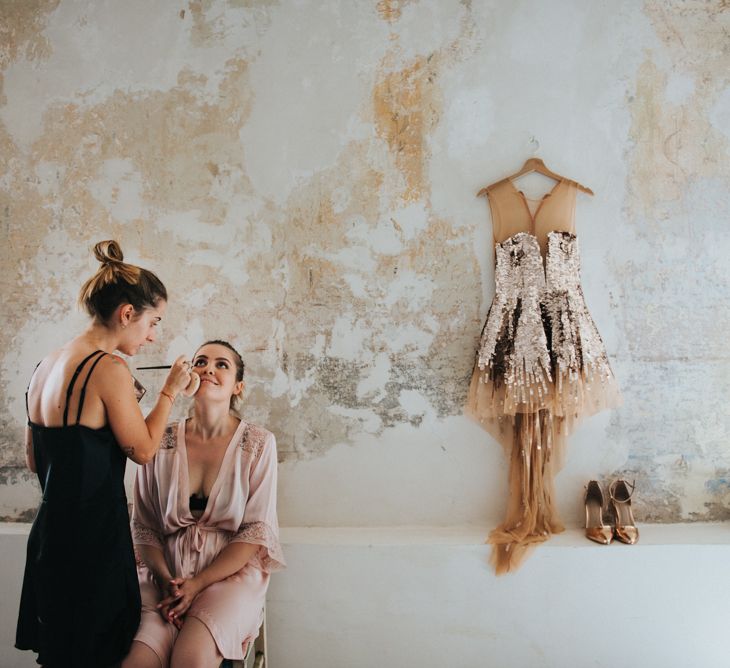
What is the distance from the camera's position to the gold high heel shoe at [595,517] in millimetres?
2816

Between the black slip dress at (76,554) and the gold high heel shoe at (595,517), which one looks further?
the gold high heel shoe at (595,517)

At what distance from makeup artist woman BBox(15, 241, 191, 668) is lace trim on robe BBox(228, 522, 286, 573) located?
0.42m

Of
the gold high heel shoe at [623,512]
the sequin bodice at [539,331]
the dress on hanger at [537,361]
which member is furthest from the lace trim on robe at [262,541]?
the gold high heel shoe at [623,512]

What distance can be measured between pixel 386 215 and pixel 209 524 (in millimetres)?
1756

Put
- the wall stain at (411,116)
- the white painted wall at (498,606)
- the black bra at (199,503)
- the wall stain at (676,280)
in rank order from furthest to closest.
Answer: the wall stain at (411,116), the wall stain at (676,280), the white painted wall at (498,606), the black bra at (199,503)

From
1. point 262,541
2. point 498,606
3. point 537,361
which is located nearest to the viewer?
point 262,541

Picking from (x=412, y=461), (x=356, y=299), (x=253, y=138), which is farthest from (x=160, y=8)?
(x=412, y=461)

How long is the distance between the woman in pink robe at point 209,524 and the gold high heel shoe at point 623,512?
1.61 metres

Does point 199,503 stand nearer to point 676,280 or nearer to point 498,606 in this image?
point 498,606

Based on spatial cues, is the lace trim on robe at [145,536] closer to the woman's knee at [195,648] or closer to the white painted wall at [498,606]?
the woman's knee at [195,648]

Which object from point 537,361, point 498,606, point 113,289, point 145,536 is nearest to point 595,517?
point 498,606

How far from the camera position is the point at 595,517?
2943 mm

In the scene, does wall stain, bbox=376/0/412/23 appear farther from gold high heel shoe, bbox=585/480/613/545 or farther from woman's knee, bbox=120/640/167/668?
woman's knee, bbox=120/640/167/668

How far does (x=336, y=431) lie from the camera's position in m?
3.14
